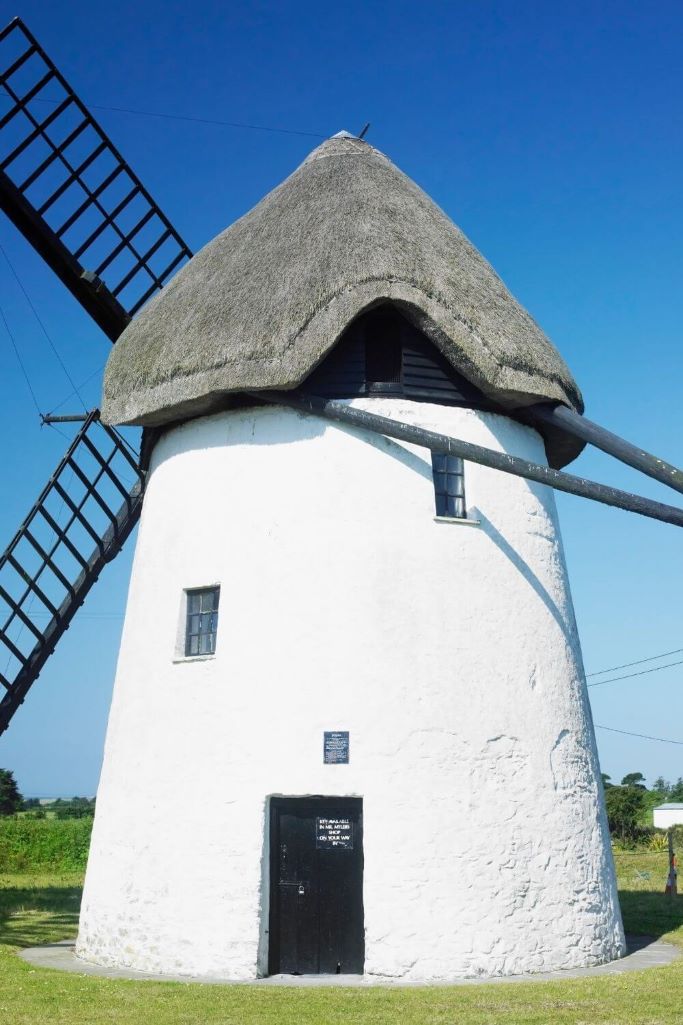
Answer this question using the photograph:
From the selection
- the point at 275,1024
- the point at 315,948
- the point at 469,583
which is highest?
the point at 469,583

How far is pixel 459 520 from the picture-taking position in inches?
462

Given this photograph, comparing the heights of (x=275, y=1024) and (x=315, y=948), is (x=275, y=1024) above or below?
below

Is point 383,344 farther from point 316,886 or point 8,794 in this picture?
point 8,794

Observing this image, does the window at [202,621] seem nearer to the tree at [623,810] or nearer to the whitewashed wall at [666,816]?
the tree at [623,810]

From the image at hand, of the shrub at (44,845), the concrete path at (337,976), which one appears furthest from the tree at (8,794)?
the concrete path at (337,976)

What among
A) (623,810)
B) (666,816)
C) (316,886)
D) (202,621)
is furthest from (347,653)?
(666,816)

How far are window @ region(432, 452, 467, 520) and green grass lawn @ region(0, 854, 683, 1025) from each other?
4782mm

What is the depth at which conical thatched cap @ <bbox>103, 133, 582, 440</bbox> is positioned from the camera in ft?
37.8

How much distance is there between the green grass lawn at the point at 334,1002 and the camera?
8.41 meters

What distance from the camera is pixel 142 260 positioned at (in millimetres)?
16016

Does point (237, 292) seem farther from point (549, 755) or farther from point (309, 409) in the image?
point (549, 755)

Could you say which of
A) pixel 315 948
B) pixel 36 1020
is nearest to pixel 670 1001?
pixel 315 948

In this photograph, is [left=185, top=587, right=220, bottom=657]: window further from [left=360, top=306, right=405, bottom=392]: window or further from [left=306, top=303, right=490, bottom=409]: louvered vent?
[left=360, top=306, right=405, bottom=392]: window

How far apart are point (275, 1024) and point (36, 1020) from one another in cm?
187
